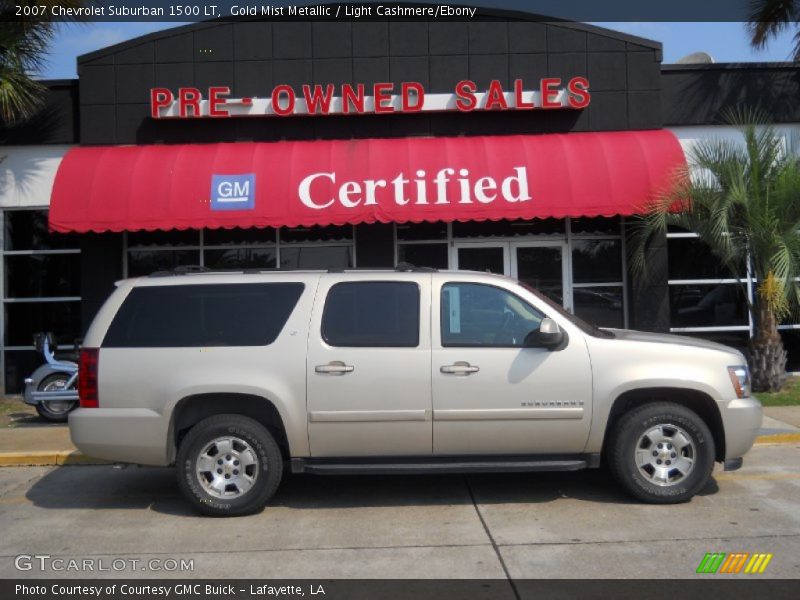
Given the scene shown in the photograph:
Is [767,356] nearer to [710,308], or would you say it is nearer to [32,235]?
[710,308]

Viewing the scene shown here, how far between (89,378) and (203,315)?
1021mm

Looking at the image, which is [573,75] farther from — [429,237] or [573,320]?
[573,320]

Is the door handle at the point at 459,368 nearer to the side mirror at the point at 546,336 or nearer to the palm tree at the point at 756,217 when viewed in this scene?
the side mirror at the point at 546,336

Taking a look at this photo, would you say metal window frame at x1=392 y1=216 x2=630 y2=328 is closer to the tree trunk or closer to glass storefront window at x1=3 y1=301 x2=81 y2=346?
the tree trunk

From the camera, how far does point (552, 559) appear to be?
5.54 metres

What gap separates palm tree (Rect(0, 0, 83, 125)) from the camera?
468 inches

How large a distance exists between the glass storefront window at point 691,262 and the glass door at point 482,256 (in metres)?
2.68

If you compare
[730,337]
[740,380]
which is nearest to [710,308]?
[730,337]

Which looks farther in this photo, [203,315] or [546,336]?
[203,315]

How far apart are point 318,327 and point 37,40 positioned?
A: 836 centimetres

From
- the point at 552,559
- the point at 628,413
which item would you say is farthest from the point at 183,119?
the point at 552,559

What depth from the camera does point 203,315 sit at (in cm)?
684

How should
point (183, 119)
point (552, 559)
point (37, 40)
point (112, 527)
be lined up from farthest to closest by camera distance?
1. point (183, 119)
2. point (37, 40)
3. point (112, 527)
4. point (552, 559)
